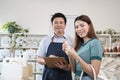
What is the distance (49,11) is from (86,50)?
4.39 meters

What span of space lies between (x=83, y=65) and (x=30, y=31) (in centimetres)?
449

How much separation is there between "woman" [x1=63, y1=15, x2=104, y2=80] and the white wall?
4175 millimetres

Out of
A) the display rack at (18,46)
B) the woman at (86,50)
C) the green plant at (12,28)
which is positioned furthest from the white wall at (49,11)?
the woman at (86,50)

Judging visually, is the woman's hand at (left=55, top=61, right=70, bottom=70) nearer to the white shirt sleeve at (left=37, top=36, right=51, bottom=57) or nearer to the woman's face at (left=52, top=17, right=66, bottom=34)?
the white shirt sleeve at (left=37, top=36, right=51, bottom=57)

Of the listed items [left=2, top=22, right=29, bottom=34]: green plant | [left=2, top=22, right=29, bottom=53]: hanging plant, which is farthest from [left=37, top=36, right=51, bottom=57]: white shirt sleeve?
[left=2, top=22, right=29, bottom=34]: green plant

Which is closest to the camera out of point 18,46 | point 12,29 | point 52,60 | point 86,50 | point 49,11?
point 86,50

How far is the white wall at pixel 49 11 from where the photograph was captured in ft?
19.5

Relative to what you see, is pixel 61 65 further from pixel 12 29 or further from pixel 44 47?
pixel 12 29

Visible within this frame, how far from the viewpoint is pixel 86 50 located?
1700 millimetres

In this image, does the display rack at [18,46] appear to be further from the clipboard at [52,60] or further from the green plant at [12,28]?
the clipboard at [52,60]

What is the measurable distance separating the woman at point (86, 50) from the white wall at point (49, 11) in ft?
13.7

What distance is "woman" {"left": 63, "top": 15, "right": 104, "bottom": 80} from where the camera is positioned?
5.14 feet

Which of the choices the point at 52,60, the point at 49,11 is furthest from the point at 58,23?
the point at 49,11

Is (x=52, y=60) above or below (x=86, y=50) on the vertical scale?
below
